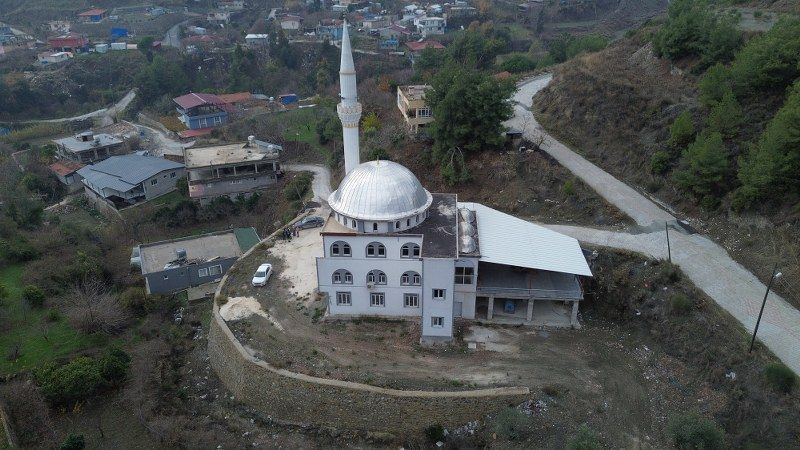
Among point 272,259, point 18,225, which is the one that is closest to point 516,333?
point 272,259

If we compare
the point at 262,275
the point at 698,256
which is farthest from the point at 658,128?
the point at 262,275

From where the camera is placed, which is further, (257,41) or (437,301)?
(257,41)

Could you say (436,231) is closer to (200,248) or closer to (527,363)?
(527,363)

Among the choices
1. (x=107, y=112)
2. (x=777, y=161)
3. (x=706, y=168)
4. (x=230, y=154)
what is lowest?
(x=107, y=112)

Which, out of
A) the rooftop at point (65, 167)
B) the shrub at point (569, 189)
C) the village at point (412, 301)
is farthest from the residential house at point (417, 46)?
the shrub at point (569, 189)

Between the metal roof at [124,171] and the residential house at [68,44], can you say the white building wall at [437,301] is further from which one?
the residential house at [68,44]

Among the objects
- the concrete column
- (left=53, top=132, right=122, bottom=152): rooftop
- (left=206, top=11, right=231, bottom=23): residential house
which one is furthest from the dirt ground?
(left=206, top=11, right=231, bottom=23): residential house
